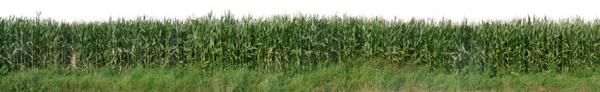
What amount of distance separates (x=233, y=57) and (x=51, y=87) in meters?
3.42

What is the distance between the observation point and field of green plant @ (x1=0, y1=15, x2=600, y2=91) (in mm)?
10141

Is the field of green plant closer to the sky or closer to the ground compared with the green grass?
closer to the sky

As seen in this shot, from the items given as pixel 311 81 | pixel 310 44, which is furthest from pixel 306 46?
pixel 311 81

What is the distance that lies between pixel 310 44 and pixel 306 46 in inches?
3.5

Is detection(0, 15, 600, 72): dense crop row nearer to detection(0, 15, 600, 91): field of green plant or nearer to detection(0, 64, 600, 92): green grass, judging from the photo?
detection(0, 15, 600, 91): field of green plant

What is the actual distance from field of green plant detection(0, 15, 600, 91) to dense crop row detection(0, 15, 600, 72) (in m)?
0.02

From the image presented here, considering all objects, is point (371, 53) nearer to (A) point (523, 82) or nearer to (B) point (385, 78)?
(B) point (385, 78)

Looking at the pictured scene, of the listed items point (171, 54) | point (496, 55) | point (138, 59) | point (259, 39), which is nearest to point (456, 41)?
point (496, 55)

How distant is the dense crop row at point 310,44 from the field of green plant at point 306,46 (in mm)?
19

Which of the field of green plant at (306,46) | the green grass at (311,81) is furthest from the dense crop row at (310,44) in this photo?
the green grass at (311,81)

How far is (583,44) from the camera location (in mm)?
10352

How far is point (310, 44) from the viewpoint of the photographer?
10.3 m

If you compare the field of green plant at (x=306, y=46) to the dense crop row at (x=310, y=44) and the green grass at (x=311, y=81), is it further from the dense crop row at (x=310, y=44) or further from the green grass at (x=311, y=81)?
the green grass at (x=311, y=81)

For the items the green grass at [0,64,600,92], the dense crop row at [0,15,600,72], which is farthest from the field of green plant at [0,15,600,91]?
the green grass at [0,64,600,92]
